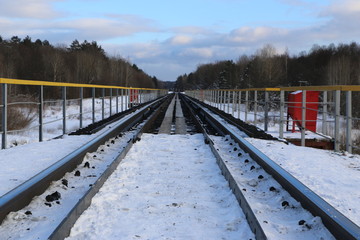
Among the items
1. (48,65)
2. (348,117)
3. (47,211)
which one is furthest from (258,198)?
(48,65)

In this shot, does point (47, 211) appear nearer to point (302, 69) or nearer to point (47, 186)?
point (47, 186)

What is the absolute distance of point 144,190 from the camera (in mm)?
4219

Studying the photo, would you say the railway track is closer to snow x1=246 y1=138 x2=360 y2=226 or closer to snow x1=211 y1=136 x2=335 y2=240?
snow x1=211 y1=136 x2=335 y2=240

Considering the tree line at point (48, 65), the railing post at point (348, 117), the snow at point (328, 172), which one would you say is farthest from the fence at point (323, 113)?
the tree line at point (48, 65)

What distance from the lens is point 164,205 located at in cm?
370

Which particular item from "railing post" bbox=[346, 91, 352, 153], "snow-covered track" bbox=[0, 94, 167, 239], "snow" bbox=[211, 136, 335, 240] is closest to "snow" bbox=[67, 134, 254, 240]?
"snow-covered track" bbox=[0, 94, 167, 239]

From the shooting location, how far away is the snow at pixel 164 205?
302 cm

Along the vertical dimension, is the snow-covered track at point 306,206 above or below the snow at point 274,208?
above

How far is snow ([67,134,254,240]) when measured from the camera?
9.91ft

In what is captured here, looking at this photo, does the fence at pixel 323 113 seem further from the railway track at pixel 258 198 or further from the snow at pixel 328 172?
the railway track at pixel 258 198

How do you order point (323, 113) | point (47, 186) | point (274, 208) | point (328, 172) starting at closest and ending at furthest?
1. point (274, 208)
2. point (47, 186)
3. point (328, 172)
4. point (323, 113)

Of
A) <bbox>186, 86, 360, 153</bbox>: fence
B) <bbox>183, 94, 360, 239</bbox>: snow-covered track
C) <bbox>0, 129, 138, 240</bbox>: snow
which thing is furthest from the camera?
<bbox>186, 86, 360, 153</bbox>: fence

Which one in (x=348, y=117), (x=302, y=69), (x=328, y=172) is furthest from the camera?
(x=302, y=69)

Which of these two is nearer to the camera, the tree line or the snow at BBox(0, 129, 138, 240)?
the snow at BBox(0, 129, 138, 240)
